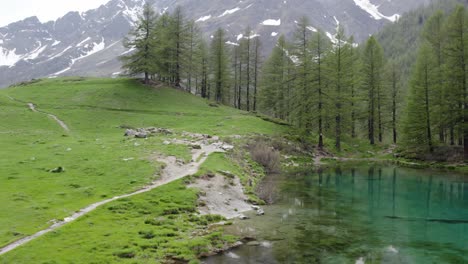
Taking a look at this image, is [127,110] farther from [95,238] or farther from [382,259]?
[382,259]

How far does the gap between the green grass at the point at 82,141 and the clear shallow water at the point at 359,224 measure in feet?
23.5

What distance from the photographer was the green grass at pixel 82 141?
20.5 metres

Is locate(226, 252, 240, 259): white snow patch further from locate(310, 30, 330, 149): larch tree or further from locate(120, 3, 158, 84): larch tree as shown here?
locate(120, 3, 158, 84): larch tree

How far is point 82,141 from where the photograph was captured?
135ft

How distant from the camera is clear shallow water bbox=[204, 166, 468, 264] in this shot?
17203 mm

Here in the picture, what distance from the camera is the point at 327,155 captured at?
54906mm

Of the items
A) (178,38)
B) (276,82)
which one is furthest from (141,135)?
(276,82)

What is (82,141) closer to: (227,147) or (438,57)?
(227,147)

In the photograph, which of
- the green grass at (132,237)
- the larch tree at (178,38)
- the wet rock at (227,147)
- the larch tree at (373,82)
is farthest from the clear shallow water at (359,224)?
the larch tree at (178,38)

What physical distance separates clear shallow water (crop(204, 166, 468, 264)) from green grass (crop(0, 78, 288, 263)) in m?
7.15

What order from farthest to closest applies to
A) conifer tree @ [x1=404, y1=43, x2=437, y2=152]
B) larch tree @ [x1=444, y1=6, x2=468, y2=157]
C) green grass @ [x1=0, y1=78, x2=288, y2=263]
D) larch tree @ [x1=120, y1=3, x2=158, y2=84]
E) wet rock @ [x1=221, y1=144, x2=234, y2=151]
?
larch tree @ [x1=120, y1=3, x2=158, y2=84] → conifer tree @ [x1=404, y1=43, x2=437, y2=152] → larch tree @ [x1=444, y1=6, x2=468, y2=157] → wet rock @ [x1=221, y1=144, x2=234, y2=151] → green grass @ [x1=0, y1=78, x2=288, y2=263]

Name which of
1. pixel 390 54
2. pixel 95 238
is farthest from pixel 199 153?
pixel 390 54

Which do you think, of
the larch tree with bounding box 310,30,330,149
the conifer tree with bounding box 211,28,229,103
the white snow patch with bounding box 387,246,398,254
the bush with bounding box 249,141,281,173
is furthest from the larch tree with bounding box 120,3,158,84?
the white snow patch with bounding box 387,246,398,254

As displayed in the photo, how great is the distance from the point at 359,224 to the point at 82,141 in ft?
102
